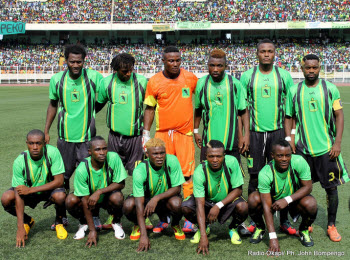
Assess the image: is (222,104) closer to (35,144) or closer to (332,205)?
(332,205)

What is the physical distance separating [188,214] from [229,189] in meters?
0.51

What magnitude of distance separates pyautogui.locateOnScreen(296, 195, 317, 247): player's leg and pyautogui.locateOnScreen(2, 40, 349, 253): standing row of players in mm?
11

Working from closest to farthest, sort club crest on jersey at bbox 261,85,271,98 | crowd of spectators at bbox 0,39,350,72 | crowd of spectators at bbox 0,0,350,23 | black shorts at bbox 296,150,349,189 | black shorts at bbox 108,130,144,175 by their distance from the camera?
1. black shorts at bbox 296,150,349,189
2. club crest on jersey at bbox 261,85,271,98
3. black shorts at bbox 108,130,144,175
4. crowd of spectators at bbox 0,39,350,72
5. crowd of spectators at bbox 0,0,350,23

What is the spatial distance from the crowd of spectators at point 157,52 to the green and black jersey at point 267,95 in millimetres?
33896

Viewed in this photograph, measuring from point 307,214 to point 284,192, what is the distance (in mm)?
311

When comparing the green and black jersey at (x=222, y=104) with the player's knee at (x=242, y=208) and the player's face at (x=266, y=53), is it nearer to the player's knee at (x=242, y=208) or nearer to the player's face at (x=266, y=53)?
the player's face at (x=266, y=53)

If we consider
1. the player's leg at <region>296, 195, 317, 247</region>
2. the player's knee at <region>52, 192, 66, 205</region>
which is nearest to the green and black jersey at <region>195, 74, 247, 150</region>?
the player's leg at <region>296, 195, 317, 247</region>

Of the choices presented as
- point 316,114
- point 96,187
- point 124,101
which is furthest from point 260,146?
point 96,187

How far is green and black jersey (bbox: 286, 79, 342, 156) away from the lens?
178 inches

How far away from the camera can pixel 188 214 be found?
178 inches

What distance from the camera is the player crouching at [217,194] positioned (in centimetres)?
439

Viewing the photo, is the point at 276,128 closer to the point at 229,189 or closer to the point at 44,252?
the point at 229,189

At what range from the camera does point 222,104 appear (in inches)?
189

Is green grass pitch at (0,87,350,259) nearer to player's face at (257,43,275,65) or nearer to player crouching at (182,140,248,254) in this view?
player crouching at (182,140,248,254)
